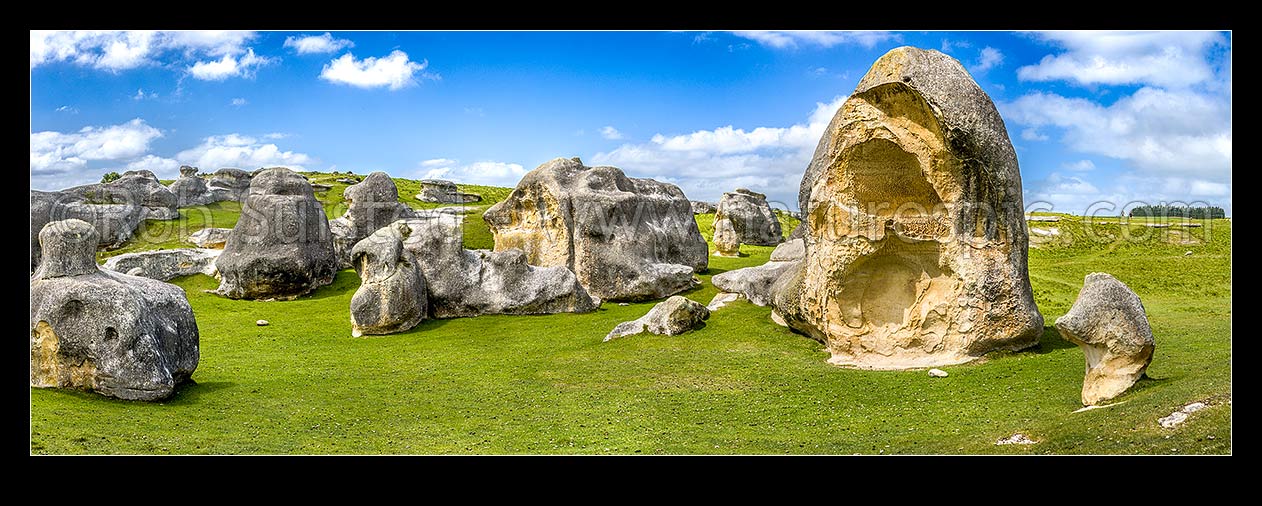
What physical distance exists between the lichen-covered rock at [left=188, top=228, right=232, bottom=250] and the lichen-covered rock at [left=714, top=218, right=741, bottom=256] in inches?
906

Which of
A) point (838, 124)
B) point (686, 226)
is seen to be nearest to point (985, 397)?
point (838, 124)

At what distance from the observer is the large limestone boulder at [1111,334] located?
13836mm

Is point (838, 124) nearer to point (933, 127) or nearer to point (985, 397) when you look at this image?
point (933, 127)

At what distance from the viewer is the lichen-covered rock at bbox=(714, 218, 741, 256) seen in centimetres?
4406

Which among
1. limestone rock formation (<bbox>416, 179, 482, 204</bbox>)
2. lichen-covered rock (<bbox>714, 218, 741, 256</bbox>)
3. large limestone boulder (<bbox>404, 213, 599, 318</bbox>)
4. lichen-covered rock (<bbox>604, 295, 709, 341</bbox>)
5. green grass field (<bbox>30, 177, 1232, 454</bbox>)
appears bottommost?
green grass field (<bbox>30, 177, 1232, 454</bbox>)

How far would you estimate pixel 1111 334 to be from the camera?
45.5ft

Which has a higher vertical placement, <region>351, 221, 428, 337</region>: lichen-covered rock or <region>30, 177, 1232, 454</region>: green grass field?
<region>351, 221, 428, 337</region>: lichen-covered rock

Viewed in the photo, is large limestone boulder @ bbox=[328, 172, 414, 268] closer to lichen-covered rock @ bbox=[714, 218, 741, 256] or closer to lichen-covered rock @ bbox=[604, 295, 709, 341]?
lichen-covered rock @ bbox=[714, 218, 741, 256]

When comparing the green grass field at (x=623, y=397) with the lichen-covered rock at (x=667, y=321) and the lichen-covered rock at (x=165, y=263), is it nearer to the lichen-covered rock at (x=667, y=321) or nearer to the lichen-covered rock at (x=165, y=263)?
the lichen-covered rock at (x=667, y=321)

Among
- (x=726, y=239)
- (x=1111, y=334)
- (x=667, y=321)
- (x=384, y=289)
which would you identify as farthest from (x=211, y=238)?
(x=1111, y=334)

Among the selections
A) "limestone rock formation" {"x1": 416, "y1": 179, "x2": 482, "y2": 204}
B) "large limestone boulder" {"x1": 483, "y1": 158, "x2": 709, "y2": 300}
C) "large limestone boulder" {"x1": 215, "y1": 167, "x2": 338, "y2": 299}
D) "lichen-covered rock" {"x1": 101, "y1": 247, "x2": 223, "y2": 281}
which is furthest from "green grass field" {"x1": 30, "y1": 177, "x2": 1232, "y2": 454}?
"limestone rock formation" {"x1": 416, "y1": 179, "x2": 482, "y2": 204}

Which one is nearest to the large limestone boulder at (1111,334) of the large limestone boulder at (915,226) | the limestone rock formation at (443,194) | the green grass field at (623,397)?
the green grass field at (623,397)

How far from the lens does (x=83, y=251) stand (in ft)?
50.4

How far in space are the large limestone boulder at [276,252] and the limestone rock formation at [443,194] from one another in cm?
3370
